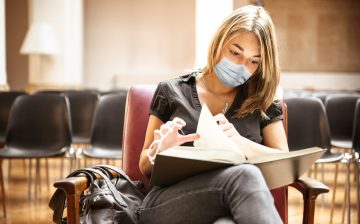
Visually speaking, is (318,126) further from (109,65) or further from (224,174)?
(109,65)

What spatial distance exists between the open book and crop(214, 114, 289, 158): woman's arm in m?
0.09

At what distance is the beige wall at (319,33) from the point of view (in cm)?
1082

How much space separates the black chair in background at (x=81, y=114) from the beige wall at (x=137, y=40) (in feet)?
17.4

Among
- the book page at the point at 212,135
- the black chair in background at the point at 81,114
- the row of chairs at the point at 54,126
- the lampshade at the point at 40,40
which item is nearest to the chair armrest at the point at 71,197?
the book page at the point at 212,135

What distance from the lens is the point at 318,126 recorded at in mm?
3783

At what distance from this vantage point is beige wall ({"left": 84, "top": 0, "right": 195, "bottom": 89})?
1030 centimetres

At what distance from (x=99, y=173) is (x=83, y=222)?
22 centimetres

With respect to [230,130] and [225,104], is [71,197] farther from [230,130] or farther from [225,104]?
[225,104]

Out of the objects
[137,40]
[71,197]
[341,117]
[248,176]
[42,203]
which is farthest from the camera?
[137,40]

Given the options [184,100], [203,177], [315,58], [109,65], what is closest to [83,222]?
[203,177]

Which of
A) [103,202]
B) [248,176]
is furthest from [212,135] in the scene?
[103,202]

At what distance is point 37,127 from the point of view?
13.4ft

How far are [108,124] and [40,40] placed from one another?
441 centimetres

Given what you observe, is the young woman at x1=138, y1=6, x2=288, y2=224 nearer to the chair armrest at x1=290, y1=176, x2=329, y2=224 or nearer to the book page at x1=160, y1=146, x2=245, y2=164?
the book page at x1=160, y1=146, x2=245, y2=164
